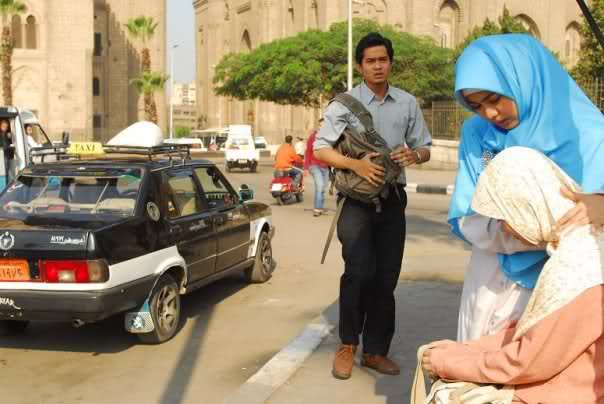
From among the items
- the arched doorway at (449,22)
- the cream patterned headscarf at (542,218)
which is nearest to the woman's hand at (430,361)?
the cream patterned headscarf at (542,218)

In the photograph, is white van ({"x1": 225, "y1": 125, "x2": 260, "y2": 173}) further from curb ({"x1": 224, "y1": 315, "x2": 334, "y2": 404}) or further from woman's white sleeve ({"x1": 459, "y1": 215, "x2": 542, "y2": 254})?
woman's white sleeve ({"x1": 459, "y1": 215, "x2": 542, "y2": 254})

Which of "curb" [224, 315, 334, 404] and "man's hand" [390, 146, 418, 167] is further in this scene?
"curb" [224, 315, 334, 404]

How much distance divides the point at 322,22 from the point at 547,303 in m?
62.3

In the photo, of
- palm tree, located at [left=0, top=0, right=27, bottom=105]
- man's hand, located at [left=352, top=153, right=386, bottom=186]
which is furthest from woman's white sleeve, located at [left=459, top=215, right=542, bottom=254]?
palm tree, located at [left=0, top=0, right=27, bottom=105]

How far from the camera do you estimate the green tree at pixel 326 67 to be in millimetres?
45094

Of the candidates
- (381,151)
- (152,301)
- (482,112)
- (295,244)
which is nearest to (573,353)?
(482,112)

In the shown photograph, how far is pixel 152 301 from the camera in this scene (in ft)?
22.1

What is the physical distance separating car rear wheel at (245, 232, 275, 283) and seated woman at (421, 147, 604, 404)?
6.59 meters

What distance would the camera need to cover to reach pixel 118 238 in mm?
6387

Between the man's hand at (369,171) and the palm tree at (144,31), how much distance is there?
57.8 m

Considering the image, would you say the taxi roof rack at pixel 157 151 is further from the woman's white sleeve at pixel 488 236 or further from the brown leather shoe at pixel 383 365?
the woman's white sleeve at pixel 488 236

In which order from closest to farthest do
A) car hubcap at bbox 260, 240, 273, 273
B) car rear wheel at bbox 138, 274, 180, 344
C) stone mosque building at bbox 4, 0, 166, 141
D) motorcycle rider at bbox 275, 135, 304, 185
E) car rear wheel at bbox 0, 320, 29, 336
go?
car rear wheel at bbox 138, 274, 180, 344
car rear wheel at bbox 0, 320, 29, 336
car hubcap at bbox 260, 240, 273, 273
motorcycle rider at bbox 275, 135, 304, 185
stone mosque building at bbox 4, 0, 166, 141

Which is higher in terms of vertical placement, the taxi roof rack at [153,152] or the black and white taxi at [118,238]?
the taxi roof rack at [153,152]

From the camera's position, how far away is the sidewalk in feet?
16.8
